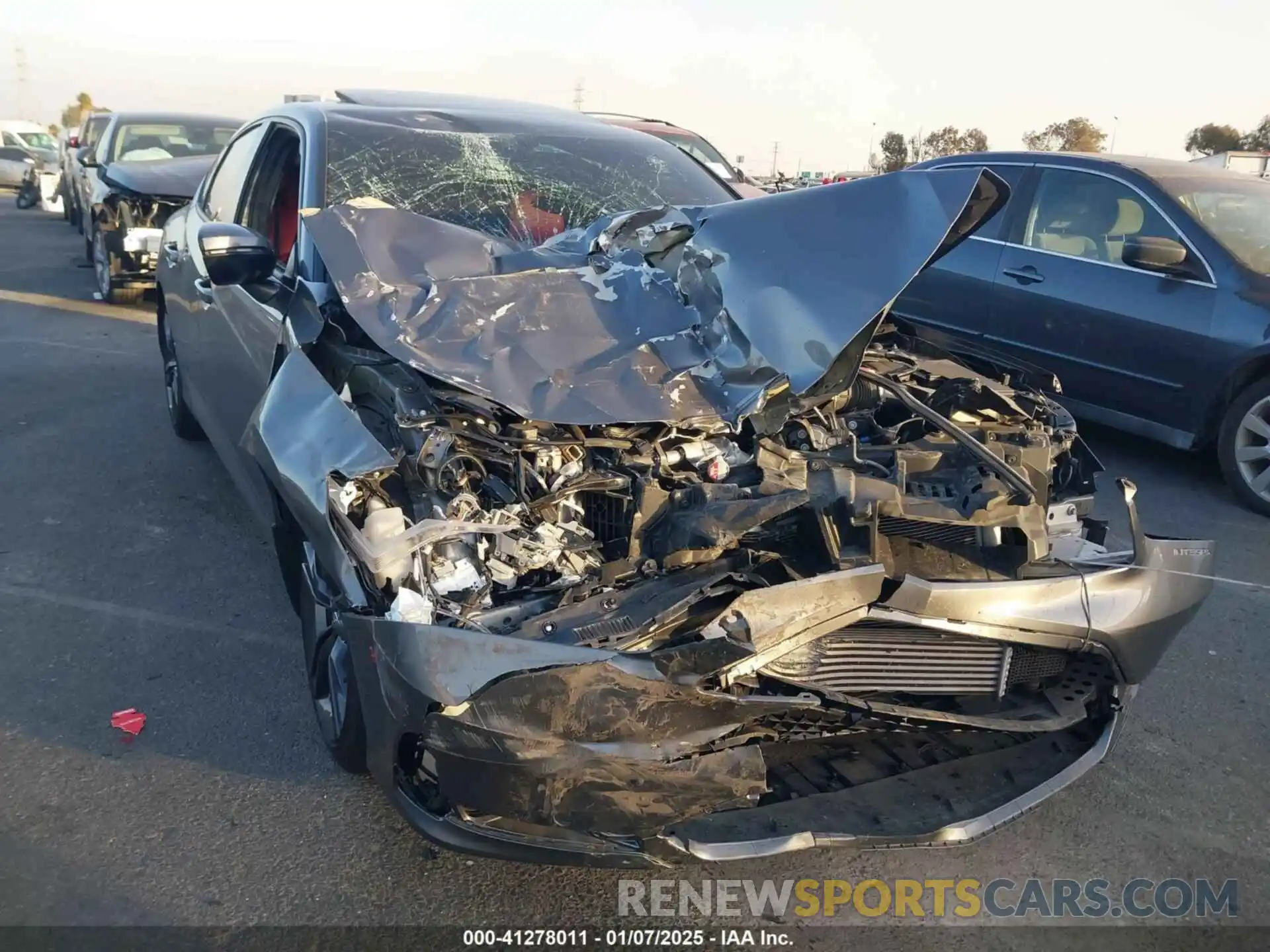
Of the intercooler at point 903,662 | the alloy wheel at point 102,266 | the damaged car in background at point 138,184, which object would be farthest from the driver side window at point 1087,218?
the alloy wheel at point 102,266

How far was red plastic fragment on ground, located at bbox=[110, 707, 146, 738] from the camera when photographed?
3.18m

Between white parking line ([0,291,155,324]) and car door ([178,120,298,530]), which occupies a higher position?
car door ([178,120,298,530])

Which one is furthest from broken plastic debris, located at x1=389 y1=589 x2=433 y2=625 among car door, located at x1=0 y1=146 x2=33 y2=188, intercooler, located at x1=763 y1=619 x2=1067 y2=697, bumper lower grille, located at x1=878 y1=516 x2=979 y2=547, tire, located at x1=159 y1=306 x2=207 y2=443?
car door, located at x1=0 y1=146 x2=33 y2=188

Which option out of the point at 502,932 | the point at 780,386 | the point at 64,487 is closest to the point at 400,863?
the point at 502,932

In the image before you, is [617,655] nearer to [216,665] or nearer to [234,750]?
[234,750]

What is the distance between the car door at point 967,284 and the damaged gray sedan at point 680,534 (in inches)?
113

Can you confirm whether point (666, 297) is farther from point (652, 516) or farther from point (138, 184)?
point (138, 184)

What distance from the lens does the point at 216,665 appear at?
3.58 meters

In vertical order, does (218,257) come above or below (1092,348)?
above

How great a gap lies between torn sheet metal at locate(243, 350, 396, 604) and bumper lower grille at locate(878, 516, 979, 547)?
121 cm

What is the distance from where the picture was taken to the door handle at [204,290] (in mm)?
4395

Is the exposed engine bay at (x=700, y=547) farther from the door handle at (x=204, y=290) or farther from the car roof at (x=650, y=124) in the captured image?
the car roof at (x=650, y=124)

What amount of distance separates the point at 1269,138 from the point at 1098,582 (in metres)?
42.5

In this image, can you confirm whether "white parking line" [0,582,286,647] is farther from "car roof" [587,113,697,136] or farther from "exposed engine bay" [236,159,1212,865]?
"car roof" [587,113,697,136]
